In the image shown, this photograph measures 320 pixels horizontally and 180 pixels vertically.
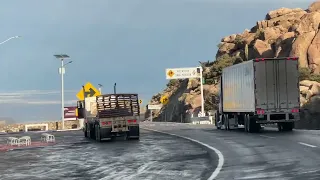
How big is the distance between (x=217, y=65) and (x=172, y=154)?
73.8 m

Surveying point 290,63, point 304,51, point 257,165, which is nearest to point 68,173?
point 257,165

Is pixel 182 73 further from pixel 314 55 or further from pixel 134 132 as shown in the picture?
pixel 134 132

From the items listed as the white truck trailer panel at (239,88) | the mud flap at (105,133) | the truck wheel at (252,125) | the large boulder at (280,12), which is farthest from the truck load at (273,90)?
the large boulder at (280,12)

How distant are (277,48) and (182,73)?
15415mm

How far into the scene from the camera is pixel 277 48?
260 ft

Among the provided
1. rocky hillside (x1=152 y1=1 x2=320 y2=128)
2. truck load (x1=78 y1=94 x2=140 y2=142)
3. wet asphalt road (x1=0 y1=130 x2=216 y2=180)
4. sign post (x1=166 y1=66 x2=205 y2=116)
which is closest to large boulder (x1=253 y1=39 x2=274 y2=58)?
rocky hillside (x1=152 y1=1 x2=320 y2=128)

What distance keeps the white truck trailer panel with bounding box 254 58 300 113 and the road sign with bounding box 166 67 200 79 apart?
1694 inches

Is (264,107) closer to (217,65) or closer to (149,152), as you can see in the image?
(149,152)

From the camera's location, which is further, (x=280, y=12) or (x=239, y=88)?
(x=280, y=12)

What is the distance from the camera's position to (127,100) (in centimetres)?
3109

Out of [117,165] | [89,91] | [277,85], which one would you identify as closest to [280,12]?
[89,91]

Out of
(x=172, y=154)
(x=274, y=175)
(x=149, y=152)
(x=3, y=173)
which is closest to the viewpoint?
(x=274, y=175)

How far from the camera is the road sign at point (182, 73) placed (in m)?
74.9

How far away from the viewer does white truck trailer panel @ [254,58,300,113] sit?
97.1 ft
